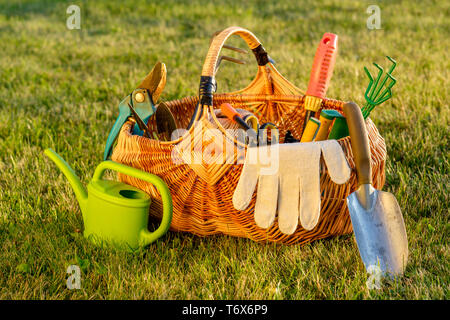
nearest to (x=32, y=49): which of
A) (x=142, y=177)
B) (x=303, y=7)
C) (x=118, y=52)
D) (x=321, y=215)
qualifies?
(x=118, y=52)

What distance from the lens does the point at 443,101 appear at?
338cm

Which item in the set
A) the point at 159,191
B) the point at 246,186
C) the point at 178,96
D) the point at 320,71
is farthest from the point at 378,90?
the point at 178,96

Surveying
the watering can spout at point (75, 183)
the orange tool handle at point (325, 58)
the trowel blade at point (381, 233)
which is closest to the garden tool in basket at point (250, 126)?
the orange tool handle at point (325, 58)

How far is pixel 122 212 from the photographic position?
6.31 ft

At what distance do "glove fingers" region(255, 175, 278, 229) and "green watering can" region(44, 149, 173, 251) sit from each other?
0.35 metres

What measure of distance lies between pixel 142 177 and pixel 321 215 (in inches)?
27.2

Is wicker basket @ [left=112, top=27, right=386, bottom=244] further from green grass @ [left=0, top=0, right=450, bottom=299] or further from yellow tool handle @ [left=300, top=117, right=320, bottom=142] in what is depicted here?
yellow tool handle @ [left=300, top=117, right=320, bottom=142]

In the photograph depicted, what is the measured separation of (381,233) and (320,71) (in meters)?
0.77

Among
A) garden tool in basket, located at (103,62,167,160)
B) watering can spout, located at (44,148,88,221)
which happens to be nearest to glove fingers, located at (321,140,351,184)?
garden tool in basket, located at (103,62,167,160)

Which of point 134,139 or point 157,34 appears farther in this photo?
point 157,34

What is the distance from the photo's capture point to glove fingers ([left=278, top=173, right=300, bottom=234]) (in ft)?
5.77

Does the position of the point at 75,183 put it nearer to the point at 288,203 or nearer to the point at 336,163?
the point at 288,203

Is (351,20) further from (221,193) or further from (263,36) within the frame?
(221,193)
